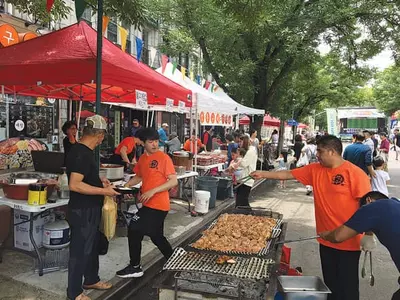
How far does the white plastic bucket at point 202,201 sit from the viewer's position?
7953 millimetres

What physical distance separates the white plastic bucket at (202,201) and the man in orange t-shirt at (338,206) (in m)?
4.46

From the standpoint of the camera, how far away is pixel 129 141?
27.6ft

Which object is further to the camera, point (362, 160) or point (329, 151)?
point (362, 160)

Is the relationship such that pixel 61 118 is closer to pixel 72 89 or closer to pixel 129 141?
pixel 72 89

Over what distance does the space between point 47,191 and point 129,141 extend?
4083 millimetres

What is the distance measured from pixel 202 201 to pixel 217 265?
14.7ft

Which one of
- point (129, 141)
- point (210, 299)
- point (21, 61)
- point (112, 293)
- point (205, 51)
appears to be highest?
point (205, 51)

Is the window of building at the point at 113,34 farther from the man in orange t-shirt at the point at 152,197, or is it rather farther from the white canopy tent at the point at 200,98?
the man in orange t-shirt at the point at 152,197

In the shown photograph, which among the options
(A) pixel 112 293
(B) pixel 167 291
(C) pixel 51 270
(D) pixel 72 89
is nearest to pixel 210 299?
(B) pixel 167 291

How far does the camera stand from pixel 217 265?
350cm

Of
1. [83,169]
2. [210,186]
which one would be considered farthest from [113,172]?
[210,186]

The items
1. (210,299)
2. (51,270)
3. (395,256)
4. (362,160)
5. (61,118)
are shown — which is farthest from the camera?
(61,118)

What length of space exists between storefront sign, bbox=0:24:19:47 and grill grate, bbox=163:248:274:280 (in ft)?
30.6

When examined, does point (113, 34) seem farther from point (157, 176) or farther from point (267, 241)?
point (267, 241)
